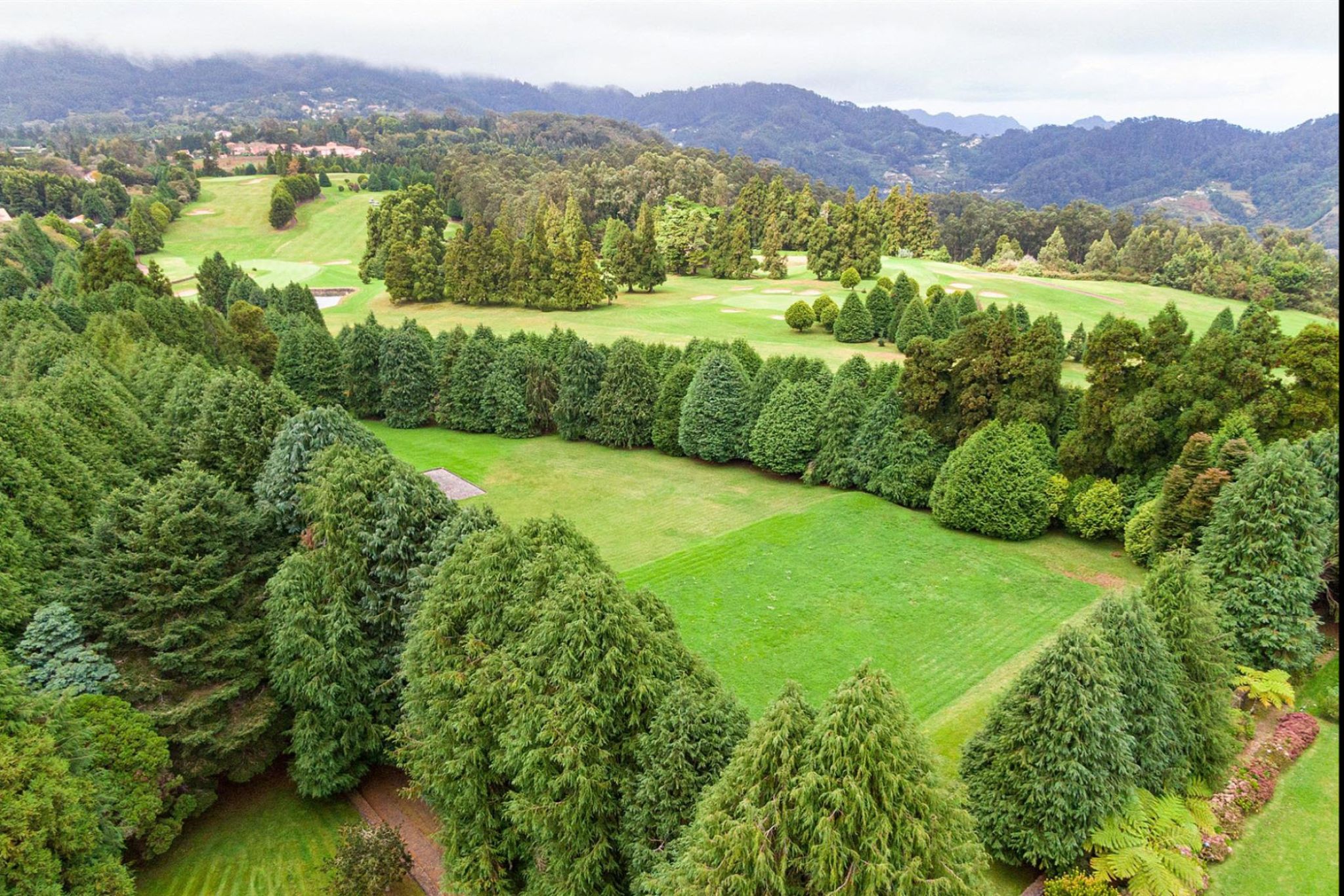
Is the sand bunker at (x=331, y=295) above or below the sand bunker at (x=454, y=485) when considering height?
below

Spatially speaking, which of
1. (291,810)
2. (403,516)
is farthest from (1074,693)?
(291,810)

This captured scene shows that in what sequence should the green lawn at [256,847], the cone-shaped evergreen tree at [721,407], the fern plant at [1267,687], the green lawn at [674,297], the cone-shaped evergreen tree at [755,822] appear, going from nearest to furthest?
1. the cone-shaped evergreen tree at [755,822]
2. the green lawn at [256,847]
3. the fern plant at [1267,687]
4. the cone-shaped evergreen tree at [721,407]
5. the green lawn at [674,297]

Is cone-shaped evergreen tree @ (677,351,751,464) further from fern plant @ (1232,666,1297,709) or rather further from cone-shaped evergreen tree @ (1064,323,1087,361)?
cone-shaped evergreen tree @ (1064,323,1087,361)

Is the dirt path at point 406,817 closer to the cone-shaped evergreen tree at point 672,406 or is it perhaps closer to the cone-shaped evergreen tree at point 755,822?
the cone-shaped evergreen tree at point 755,822

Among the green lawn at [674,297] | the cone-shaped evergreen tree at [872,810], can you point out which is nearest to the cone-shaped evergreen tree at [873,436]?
the green lawn at [674,297]

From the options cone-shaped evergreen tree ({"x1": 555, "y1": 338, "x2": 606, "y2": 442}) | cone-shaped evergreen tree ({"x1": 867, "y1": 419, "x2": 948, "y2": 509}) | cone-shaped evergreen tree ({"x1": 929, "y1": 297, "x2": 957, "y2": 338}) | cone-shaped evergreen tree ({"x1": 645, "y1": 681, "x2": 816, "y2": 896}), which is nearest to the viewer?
cone-shaped evergreen tree ({"x1": 645, "y1": 681, "x2": 816, "y2": 896})

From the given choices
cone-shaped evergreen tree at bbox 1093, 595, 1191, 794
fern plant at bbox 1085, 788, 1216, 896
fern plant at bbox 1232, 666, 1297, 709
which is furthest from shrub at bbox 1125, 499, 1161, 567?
fern plant at bbox 1085, 788, 1216, 896

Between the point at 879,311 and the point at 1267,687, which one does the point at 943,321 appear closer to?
the point at 879,311

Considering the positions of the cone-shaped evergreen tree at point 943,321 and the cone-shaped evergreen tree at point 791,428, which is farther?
→ the cone-shaped evergreen tree at point 943,321
